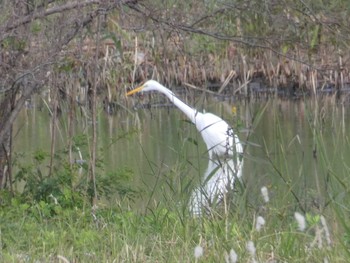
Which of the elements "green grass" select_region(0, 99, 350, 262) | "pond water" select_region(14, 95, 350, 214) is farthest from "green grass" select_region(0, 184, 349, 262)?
"pond water" select_region(14, 95, 350, 214)

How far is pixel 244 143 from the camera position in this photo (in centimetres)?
586

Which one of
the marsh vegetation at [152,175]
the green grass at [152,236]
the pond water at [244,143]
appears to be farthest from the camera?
the pond water at [244,143]

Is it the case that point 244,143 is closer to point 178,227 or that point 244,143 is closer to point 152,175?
point 152,175

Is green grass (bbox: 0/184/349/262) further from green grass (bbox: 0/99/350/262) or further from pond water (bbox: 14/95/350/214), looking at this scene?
pond water (bbox: 14/95/350/214)

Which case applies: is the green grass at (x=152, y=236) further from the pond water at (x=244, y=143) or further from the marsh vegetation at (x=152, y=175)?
the pond water at (x=244, y=143)

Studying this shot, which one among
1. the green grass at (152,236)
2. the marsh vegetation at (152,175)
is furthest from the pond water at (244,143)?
the green grass at (152,236)

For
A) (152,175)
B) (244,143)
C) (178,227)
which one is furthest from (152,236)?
(152,175)

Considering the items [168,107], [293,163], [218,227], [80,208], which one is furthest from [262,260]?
[168,107]

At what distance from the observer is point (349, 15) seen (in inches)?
239

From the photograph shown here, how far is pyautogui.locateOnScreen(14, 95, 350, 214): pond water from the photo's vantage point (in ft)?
18.9

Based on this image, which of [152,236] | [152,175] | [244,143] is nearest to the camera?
[152,236]

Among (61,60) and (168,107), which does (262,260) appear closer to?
(61,60)

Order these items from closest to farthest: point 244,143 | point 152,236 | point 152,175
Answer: point 152,236, point 244,143, point 152,175

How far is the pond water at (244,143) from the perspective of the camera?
5.77m
